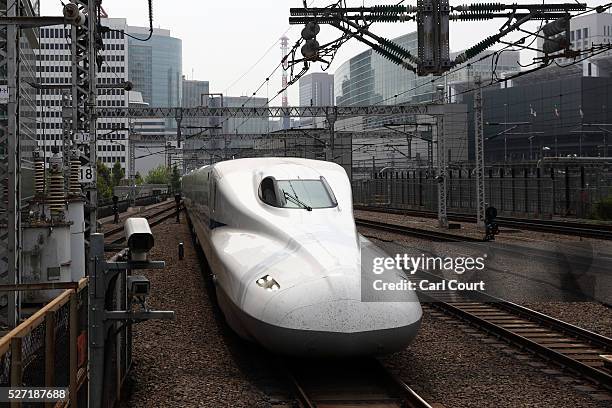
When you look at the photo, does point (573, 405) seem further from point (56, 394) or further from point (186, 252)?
point (186, 252)

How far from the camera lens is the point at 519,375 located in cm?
788

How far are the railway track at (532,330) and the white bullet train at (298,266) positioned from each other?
176 centimetres

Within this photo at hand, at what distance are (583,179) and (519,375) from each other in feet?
100

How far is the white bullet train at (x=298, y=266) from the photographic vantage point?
710cm

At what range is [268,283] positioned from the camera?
25.0 feet

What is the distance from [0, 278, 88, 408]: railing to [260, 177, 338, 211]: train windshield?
146 inches

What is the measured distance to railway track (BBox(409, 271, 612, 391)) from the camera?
26.8 ft

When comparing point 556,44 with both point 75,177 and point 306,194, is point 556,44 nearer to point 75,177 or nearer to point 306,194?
point 306,194

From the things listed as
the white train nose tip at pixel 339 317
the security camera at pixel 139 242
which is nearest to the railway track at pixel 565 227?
the white train nose tip at pixel 339 317

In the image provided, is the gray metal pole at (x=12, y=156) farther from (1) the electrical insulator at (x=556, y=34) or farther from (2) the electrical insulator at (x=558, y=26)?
(2) the electrical insulator at (x=558, y=26)

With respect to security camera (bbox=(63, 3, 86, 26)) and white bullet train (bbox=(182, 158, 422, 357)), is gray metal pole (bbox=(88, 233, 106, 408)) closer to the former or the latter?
white bullet train (bbox=(182, 158, 422, 357))

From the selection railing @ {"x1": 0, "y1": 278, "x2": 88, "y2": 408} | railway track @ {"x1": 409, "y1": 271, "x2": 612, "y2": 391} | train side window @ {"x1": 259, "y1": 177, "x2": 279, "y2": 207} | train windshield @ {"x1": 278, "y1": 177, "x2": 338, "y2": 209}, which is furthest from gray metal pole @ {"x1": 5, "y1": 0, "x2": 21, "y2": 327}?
railway track @ {"x1": 409, "y1": 271, "x2": 612, "y2": 391}

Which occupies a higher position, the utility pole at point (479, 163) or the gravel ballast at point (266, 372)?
the utility pole at point (479, 163)

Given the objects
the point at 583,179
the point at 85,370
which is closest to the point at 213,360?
the point at 85,370
